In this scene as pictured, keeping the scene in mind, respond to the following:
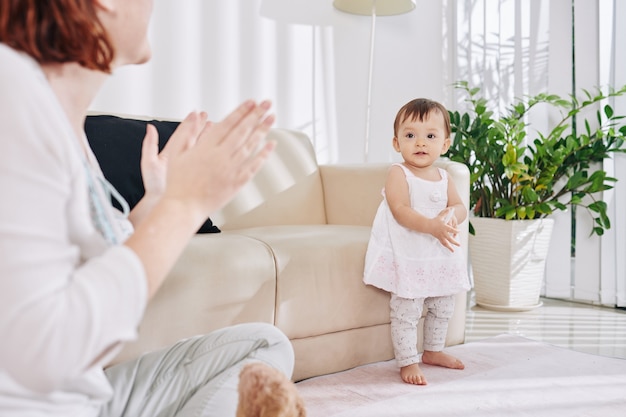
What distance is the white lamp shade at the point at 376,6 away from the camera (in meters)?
2.99

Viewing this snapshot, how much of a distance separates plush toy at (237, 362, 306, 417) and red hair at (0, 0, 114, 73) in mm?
438

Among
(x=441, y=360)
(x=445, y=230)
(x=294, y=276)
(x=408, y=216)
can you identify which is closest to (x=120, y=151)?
(x=294, y=276)

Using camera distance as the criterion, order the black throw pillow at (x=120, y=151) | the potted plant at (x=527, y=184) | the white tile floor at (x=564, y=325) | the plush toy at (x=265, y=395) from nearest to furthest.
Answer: the plush toy at (x=265, y=395) → the black throw pillow at (x=120, y=151) → the white tile floor at (x=564, y=325) → the potted plant at (x=527, y=184)

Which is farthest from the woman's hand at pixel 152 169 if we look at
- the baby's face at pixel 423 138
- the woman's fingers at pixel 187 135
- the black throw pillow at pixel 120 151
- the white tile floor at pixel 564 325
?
the white tile floor at pixel 564 325

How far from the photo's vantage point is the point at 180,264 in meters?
1.44

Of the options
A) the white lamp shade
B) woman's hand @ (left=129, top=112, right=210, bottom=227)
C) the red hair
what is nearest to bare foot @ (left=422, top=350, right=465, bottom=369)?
woman's hand @ (left=129, top=112, right=210, bottom=227)

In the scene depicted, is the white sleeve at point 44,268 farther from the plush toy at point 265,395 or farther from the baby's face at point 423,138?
the baby's face at point 423,138

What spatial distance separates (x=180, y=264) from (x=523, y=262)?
74.1 inches

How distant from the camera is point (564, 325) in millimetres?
2480

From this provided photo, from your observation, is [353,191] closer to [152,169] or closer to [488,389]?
[488,389]

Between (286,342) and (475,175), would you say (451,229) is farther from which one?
(475,175)

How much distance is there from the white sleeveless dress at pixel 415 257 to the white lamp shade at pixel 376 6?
1422mm

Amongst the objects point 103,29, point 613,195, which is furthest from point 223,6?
point 103,29

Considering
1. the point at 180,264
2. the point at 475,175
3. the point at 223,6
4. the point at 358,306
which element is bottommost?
the point at 358,306
